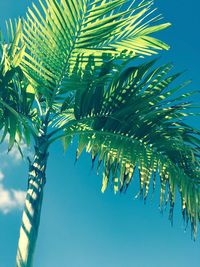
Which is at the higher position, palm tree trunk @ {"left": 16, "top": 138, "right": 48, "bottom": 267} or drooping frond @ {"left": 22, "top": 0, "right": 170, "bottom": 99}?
drooping frond @ {"left": 22, "top": 0, "right": 170, "bottom": 99}

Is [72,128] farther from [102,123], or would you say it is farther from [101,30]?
[101,30]

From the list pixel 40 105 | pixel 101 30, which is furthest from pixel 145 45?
pixel 40 105

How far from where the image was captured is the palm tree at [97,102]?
3.16m

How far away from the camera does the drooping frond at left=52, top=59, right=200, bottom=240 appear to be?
315 centimetres

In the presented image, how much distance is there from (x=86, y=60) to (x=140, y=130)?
709mm

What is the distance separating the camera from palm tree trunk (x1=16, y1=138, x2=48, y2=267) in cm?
282

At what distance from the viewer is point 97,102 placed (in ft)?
10.6

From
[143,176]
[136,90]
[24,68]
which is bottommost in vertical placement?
[143,176]

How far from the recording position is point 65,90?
346 cm

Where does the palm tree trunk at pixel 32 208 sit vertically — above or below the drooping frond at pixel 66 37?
below

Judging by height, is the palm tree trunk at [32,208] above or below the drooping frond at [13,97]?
below

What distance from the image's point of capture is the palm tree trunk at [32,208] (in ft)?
9.26

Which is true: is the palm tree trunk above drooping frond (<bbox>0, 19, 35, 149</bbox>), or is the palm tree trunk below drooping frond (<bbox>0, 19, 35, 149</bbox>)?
below

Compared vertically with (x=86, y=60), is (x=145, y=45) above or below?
above
